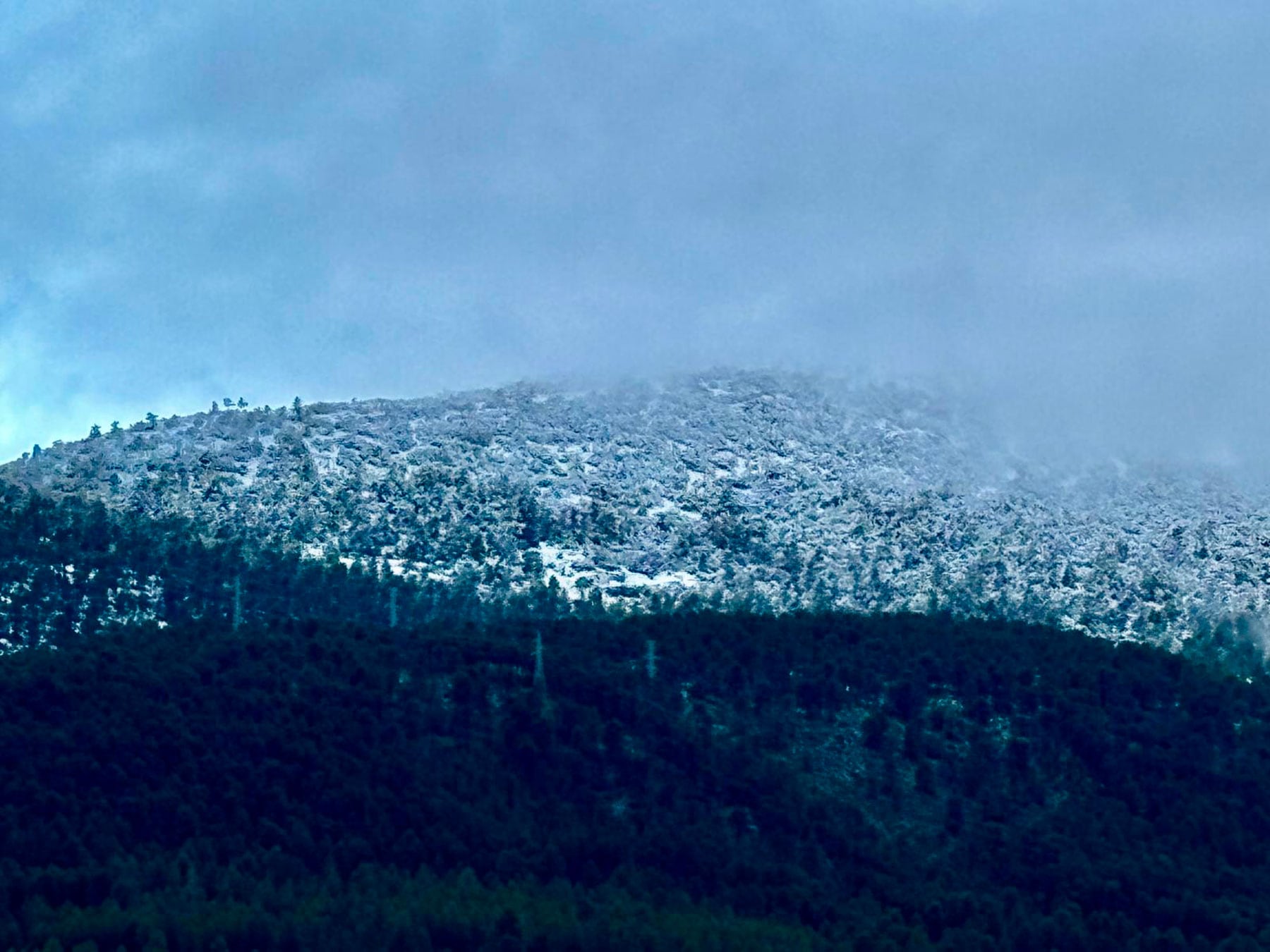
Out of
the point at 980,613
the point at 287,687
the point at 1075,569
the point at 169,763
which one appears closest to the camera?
the point at 169,763

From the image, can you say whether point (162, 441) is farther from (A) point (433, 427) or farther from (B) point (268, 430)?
(A) point (433, 427)

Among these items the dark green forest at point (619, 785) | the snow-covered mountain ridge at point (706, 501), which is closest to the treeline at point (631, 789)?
the dark green forest at point (619, 785)

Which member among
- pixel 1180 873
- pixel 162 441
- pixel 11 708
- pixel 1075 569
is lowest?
pixel 1180 873

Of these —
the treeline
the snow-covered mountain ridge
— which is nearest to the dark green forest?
the treeline

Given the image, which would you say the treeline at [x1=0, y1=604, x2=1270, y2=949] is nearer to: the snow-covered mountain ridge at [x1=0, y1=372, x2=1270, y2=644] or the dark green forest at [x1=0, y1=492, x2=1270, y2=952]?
the dark green forest at [x1=0, y1=492, x2=1270, y2=952]

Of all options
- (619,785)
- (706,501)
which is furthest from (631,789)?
(706,501)

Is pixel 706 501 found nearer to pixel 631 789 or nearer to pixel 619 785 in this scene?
pixel 619 785

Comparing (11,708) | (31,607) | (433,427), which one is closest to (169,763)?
(11,708)
